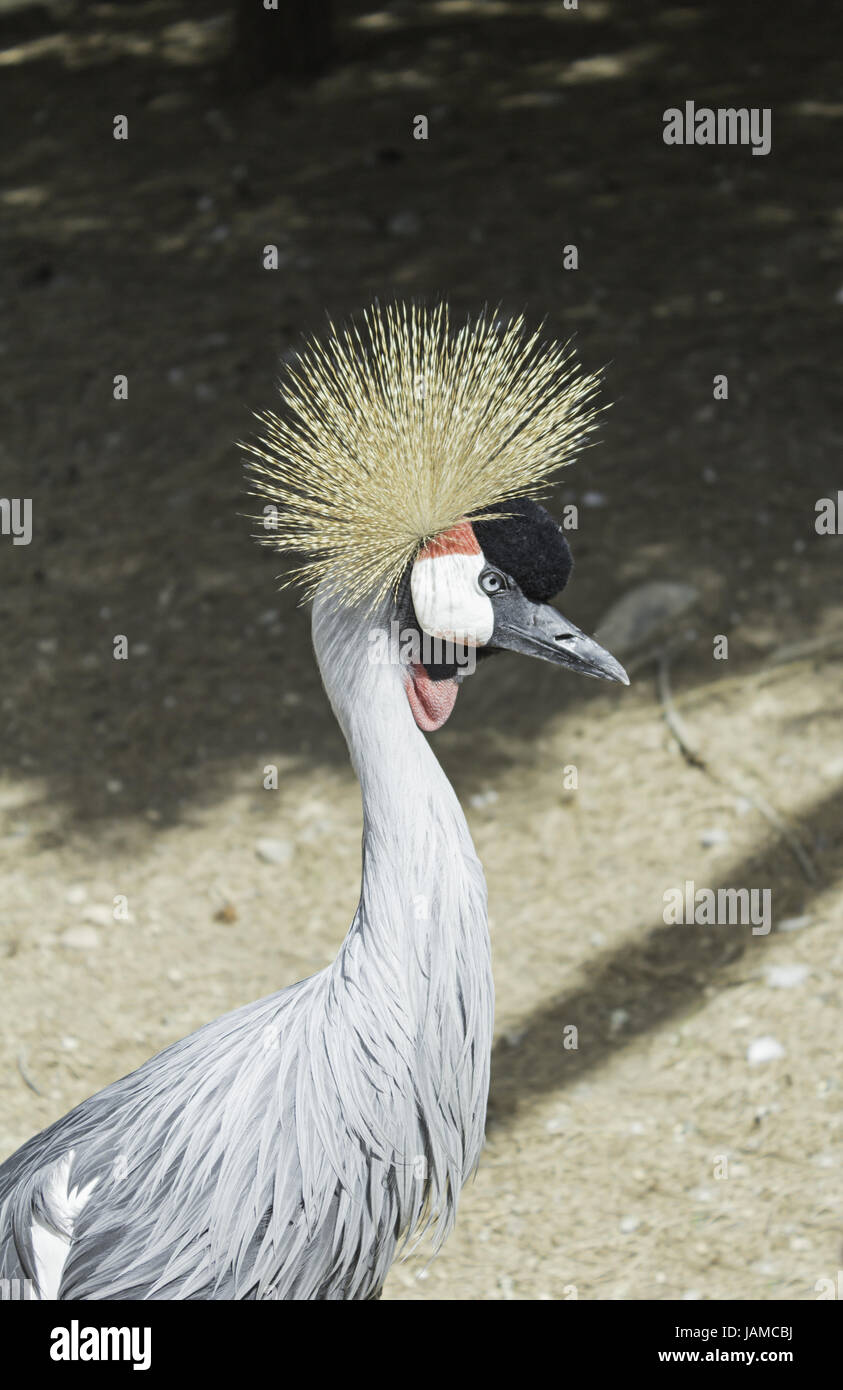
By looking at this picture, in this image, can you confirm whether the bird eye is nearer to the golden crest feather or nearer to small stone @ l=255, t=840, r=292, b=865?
the golden crest feather

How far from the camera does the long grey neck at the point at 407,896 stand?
6.55 feet

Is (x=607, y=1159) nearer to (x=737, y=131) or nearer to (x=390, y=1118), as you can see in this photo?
(x=390, y=1118)

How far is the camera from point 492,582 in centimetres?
198

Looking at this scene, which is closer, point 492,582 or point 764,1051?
point 492,582

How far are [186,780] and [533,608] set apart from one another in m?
2.52

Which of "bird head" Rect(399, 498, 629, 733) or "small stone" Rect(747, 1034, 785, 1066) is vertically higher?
"bird head" Rect(399, 498, 629, 733)

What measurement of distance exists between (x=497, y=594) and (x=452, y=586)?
7 centimetres

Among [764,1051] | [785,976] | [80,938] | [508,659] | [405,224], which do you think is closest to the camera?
[764,1051]

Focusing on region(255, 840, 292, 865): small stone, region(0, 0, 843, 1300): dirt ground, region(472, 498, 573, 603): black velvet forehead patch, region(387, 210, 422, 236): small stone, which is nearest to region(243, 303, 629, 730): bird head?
region(472, 498, 573, 603): black velvet forehead patch

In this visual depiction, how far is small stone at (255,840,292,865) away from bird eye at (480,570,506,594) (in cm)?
220

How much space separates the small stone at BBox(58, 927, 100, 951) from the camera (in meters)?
3.86

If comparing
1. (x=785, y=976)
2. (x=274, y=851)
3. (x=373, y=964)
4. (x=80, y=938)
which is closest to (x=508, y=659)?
(x=274, y=851)

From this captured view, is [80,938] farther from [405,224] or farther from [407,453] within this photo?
[405,224]

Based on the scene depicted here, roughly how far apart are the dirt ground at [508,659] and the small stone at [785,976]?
0.04 feet
